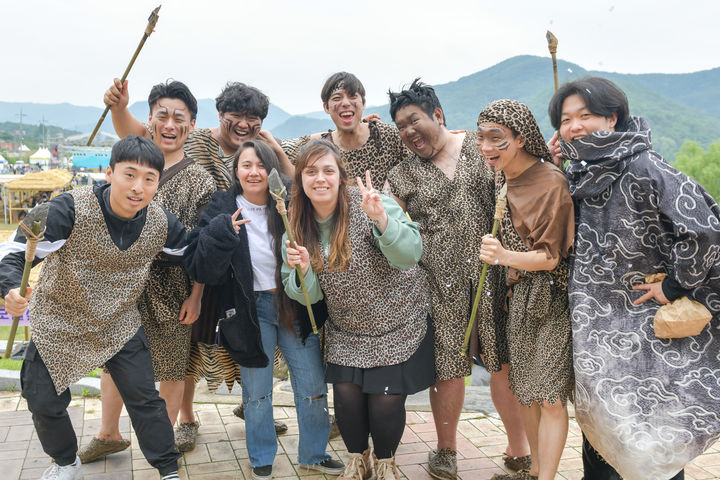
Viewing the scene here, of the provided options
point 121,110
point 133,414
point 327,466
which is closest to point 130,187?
point 121,110

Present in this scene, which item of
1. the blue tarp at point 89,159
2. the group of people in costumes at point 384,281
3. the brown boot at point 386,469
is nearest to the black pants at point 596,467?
the group of people in costumes at point 384,281

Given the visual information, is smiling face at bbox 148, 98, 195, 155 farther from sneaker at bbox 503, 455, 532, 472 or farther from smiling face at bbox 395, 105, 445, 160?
sneaker at bbox 503, 455, 532, 472

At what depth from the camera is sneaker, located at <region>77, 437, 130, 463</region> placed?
3.55 m

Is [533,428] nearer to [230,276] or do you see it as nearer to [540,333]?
[540,333]

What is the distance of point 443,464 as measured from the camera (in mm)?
3504

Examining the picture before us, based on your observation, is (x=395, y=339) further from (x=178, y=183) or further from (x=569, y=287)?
(x=178, y=183)

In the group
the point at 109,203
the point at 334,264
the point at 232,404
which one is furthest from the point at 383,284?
the point at 232,404

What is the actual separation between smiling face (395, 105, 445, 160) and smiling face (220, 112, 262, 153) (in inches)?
36.5

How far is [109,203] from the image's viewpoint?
9.89 feet

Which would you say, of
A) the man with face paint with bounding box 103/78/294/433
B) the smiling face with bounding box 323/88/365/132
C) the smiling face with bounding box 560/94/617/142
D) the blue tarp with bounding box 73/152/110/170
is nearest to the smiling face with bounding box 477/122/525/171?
the smiling face with bounding box 560/94/617/142

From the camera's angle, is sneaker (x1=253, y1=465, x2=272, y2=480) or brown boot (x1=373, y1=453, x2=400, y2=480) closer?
brown boot (x1=373, y1=453, x2=400, y2=480)

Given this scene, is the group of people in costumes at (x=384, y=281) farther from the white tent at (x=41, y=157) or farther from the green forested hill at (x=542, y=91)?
the green forested hill at (x=542, y=91)

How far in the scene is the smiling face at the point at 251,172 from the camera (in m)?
3.27

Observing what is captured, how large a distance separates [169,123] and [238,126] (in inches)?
16.7
